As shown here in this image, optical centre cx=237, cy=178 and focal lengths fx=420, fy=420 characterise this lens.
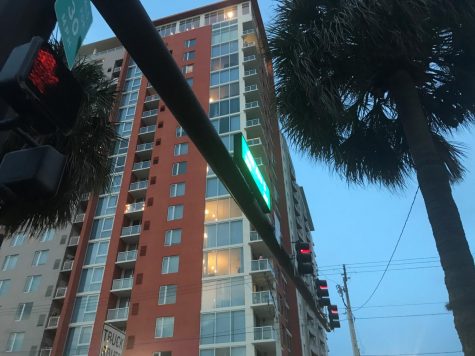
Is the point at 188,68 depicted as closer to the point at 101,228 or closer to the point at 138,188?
the point at 138,188

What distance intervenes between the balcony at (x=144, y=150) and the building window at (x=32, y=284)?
1664cm

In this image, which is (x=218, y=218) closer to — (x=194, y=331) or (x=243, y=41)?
(x=194, y=331)

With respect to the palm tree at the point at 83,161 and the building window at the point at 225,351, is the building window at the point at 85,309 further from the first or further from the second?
the palm tree at the point at 83,161

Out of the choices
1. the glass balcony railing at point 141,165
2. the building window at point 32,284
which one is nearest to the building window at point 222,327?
the building window at point 32,284

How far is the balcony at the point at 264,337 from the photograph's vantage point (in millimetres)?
30516

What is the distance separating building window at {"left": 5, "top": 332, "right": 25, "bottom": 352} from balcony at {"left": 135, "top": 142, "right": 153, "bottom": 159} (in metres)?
21.5

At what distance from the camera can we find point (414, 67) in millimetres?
7316

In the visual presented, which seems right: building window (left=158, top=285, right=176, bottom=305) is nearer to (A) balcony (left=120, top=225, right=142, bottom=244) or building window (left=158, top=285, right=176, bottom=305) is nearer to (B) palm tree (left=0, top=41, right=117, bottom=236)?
(A) balcony (left=120, top=225, right=142, bottom=244)

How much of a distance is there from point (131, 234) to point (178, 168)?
319 inches

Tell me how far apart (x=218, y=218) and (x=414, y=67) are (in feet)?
102

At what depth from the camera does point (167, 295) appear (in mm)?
35000

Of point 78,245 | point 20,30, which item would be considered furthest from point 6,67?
point 78,245

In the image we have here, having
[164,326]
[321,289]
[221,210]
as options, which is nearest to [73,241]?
[164,326]

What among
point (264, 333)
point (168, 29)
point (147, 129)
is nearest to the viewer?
point (264, 333)
